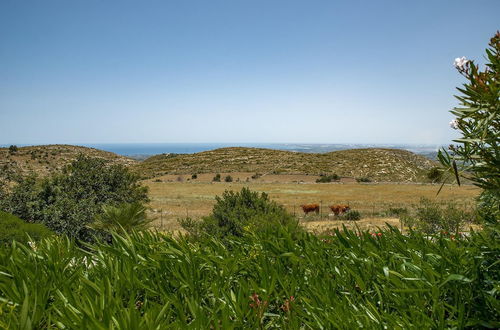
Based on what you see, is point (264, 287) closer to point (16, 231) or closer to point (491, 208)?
point (491, 208)

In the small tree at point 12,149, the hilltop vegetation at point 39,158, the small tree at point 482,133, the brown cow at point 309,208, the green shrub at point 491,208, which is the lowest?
the brown cow at point 309,208

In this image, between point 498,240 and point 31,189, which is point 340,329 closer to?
point 498,240

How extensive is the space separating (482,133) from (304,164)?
86.9m

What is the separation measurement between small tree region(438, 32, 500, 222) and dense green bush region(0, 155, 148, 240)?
1157cm

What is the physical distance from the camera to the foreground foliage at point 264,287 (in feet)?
6.50

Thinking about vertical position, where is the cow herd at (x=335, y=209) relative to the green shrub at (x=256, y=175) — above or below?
above

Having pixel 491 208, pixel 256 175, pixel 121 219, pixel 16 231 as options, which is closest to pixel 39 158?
pixel 256 175

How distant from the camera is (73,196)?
1541 centimetres

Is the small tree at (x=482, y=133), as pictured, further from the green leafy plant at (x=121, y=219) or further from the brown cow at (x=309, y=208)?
the brown cow at (x=309, y=208)

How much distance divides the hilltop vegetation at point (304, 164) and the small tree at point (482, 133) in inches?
2910

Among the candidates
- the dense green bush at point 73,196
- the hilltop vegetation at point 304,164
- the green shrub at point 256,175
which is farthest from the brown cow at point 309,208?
the hilltop vegetation at point 304,164

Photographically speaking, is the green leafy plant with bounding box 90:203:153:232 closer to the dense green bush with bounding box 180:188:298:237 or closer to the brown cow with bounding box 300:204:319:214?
the dense green bush with bounding box 180:188:298:237

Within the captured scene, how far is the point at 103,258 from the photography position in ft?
9.59

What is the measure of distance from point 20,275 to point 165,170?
9063 cm
